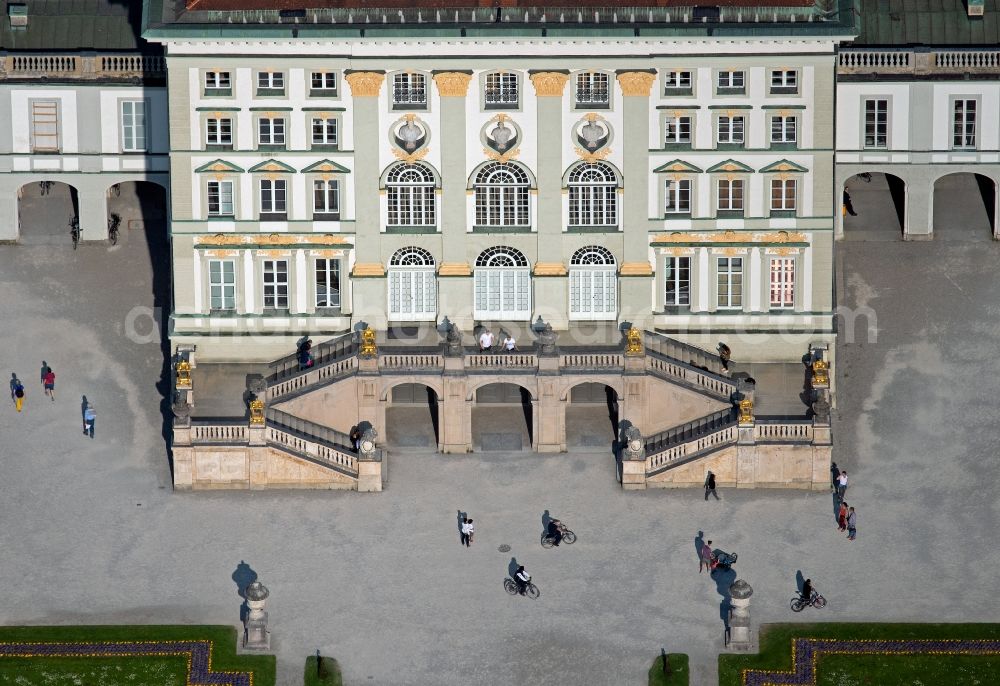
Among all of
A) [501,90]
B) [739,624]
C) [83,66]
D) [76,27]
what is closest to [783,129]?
[501,90]

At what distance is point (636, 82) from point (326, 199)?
53.3ft

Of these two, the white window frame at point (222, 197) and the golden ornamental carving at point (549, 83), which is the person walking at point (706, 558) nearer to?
the golden ornamental carving at point (549, 83)

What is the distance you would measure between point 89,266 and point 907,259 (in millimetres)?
42276

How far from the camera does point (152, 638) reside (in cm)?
15538

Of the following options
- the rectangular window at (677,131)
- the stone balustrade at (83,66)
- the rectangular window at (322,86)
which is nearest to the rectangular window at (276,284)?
the rectangular window at (322,86)

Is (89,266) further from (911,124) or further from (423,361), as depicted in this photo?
(911,124)

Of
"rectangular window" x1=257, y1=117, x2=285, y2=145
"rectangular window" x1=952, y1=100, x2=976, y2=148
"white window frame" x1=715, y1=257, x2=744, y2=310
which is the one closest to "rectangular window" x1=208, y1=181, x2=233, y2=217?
"rectangular window" x1=257, y1=117, x2=285, y2=145

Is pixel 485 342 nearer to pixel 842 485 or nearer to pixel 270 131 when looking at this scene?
pixel 270 131

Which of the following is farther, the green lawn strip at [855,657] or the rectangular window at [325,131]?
the rectangular window at [325,131]

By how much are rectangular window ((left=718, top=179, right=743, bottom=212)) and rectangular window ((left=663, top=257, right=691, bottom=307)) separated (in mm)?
3207

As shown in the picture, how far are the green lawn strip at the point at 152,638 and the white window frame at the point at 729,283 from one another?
34.0m

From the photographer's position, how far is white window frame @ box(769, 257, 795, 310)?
176 meters

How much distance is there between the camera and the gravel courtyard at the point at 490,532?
156500 millimetres

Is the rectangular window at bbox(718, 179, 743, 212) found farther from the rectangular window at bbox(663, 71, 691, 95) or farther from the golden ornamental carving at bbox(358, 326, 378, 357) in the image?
the golden ornamental carving at bbox(358, 326, 378, 357)
